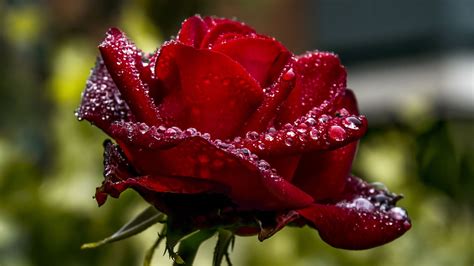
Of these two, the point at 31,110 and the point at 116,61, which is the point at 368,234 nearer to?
the point at 116,61

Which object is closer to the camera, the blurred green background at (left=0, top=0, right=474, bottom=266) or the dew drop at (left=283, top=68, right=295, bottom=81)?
the dew drop at (left=283, top=68, right=295, bottom=81)

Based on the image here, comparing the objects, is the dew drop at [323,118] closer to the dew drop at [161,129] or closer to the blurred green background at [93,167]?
the dew drop at [161,129]

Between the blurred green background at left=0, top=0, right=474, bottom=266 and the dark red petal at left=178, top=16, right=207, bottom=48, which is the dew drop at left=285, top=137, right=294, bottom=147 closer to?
the dark red petal at left=178, top=16, right=207, bottom=48

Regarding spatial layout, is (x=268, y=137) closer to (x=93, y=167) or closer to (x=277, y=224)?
(x=277, y=224)

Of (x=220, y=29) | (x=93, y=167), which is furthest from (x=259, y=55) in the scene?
(x=93, y=167)

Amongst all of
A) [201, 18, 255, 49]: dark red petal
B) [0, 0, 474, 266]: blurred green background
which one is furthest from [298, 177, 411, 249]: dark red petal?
[0, 0, 474, 266]: blurred green background

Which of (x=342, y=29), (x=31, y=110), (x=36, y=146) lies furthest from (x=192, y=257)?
(x=342, y=29)
